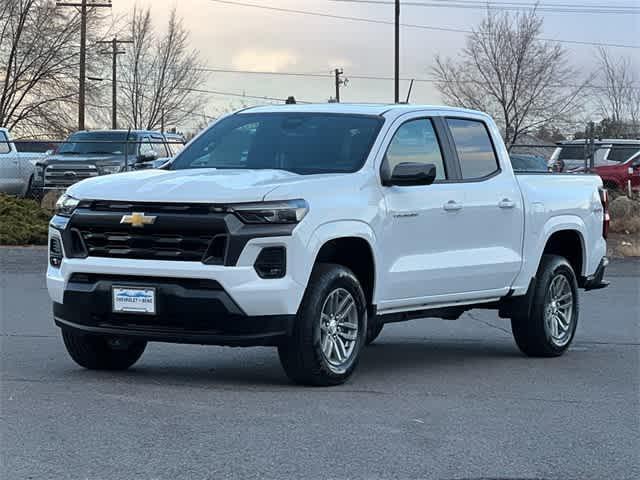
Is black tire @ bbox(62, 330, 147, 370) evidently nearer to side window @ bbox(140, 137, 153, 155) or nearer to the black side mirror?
the black side mirror

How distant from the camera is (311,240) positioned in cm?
844

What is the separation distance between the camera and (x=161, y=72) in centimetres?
6681

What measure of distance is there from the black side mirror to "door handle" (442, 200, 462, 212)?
1.67 ft

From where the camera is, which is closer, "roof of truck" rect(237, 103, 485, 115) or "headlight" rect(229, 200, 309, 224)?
"headlight" rect(229, 200, 309, 224)

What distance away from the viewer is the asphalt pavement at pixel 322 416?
6367 millimetres

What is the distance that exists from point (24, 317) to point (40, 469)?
23.8 feet

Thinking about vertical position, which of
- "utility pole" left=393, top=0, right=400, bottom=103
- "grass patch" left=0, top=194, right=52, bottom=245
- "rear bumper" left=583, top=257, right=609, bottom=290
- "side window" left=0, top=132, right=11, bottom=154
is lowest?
"grass patch" left=0, top=194, right=52, bottom=245

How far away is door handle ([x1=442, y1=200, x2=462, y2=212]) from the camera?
973 centimetres

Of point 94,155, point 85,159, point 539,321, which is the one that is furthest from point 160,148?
point 539,321

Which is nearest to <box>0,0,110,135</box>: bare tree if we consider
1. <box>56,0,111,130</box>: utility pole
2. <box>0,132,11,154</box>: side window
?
<box>56,0,111,130</box>: utility pole

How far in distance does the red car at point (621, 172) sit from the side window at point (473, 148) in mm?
21658

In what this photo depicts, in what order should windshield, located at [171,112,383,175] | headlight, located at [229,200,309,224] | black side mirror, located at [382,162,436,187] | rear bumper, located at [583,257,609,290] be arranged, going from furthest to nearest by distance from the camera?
rear bumper, located at [583,257,609,290]
windshield, located at [171,112,383,175]
black side mirror, located at [382,162,436,187]
headlight, located at [229,200,309,224]

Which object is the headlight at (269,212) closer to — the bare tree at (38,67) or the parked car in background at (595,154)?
the parked car in background at (595,154)

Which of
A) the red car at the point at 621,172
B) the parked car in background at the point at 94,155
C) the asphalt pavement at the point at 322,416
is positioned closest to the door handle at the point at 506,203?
the asphalt pavement at the point at 322,416
